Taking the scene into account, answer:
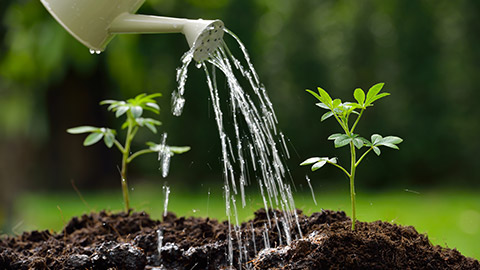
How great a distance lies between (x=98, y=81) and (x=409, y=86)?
4.54 meters

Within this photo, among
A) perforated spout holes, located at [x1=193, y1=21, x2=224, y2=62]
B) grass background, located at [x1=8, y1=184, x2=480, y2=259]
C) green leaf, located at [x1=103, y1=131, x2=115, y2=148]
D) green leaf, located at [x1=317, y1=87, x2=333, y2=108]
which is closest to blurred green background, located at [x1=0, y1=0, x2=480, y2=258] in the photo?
grass background, located at [x1=8, y1=184, x2=480, y2=259]

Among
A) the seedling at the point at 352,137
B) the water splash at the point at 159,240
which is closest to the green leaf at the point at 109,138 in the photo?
the water splash at the point at 159,240

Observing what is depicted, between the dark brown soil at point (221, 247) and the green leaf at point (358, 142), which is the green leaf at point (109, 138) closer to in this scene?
the dark brown soil at point (221, 247)

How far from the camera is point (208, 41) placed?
5.82 ft

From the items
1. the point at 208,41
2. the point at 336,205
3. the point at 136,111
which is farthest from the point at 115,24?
the point at 336,205

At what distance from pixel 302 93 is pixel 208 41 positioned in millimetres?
6301

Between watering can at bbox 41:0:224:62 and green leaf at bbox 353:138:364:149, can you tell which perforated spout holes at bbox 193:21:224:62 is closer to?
watering can at bbox 41:0:224:62

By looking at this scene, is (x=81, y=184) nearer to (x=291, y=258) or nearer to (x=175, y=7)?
(x=175, y=7)

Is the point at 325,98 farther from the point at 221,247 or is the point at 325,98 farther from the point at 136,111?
the point at 136,111

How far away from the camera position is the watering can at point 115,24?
175 centimetres

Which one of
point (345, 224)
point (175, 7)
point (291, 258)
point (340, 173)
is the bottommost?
point (291, 258)

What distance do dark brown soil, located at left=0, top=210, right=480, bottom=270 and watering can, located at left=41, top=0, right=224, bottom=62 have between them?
623mm

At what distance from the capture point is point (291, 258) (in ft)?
5.25

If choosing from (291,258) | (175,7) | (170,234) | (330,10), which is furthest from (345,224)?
(330,10)
